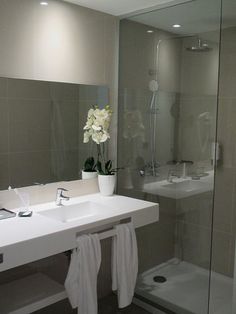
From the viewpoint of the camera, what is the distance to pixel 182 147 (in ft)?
9.07

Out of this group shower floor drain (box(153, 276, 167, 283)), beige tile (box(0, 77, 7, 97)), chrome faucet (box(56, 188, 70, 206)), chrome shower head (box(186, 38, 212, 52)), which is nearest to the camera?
beige tile (box(0, 77, 7, 97))

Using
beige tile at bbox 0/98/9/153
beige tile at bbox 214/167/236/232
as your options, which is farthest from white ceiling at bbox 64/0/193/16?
beige tile at bbox 214/167/236/232

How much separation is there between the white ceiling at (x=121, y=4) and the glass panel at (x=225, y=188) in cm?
59

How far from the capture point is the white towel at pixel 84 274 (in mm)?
2035

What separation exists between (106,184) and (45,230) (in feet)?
3.00

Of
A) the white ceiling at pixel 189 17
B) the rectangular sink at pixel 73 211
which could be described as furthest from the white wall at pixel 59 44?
the rectangular sink at pixel 73 211

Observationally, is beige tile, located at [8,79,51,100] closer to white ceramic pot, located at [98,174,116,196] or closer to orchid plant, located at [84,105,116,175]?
orchid plant, located at [84,105,116,175]

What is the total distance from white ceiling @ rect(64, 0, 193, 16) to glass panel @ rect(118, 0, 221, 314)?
0.27 feet

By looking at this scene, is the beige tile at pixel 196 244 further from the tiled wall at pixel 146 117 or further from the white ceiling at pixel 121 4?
the white ceiling at pixel 121 4

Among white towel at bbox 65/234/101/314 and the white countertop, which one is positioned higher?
the white countertop

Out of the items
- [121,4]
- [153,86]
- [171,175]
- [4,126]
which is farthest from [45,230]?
[121,4]

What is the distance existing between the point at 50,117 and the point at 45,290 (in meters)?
1.18

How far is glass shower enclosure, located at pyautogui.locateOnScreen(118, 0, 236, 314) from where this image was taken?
263 centimetres

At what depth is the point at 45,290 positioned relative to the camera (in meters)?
2.24
